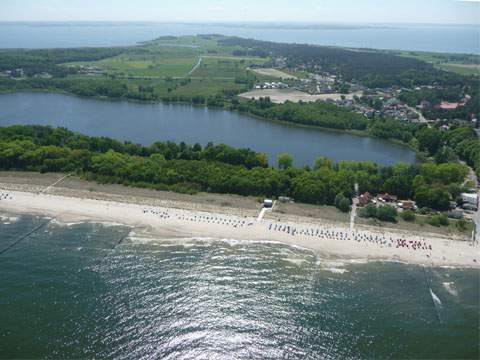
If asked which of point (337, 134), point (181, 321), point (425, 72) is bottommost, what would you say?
point (181, 321)

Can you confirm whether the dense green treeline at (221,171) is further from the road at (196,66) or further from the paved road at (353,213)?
the road at (196,66)

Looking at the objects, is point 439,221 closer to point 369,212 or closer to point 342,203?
point 369,212

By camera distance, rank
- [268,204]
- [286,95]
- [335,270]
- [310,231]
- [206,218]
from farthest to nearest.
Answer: [286,95]
[268,204]
[206,218]
[310,231]
[335,270]

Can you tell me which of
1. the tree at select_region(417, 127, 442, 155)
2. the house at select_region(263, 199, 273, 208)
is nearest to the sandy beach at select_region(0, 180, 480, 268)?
the house at select_region(263, 199, 273, 208)

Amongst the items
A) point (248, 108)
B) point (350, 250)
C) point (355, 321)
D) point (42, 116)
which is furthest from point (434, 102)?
point (42, 116)

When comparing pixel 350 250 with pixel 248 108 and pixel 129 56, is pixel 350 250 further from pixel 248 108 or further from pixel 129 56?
pixel 129 56

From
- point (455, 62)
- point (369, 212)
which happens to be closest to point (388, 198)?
point (369, 212)
